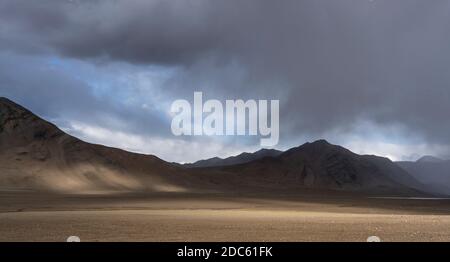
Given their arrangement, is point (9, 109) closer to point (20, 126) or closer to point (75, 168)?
point (20, 126)

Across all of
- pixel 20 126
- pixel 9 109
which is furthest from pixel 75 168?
pixel 9 109

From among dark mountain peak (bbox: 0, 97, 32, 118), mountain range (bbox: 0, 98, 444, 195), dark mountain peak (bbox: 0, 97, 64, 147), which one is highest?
dark mountain peak (bbox: 0, 97, 32, 118)

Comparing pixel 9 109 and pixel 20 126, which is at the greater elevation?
pixel 9 109

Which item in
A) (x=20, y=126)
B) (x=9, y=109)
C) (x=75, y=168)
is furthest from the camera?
(x=9, y=109)

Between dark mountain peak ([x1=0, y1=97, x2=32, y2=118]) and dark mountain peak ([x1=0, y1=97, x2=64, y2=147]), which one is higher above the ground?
dark mountain peak ([x1=0, y1=97, x2=32, y2=118])

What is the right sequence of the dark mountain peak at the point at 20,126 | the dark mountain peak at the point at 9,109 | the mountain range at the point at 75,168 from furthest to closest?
the dark mountain peak at the point at 9,109, the dark mountain peak at the point at 20,126, the mountain range at the point at 75,168

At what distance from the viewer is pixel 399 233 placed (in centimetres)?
2158

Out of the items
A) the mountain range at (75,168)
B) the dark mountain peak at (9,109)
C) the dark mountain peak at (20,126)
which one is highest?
the dark mountain peak at (9,109)

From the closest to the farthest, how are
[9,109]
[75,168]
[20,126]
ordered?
[75,168] → [20,126] → [9,109]

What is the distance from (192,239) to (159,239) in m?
1.17

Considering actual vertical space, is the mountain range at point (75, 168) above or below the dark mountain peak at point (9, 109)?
below

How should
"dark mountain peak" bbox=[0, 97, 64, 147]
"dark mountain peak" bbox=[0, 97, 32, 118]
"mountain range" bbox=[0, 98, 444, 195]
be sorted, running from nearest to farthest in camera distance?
"mountain range" bbox=[0, 98, 444, 195], "dark mountain peak" bbox=[0, 97, 64, 147], "dark mountain peak" bbox=[0, 97, 32, 118]
